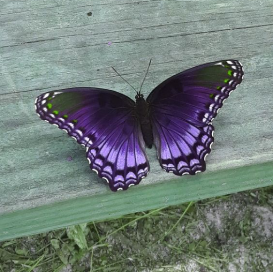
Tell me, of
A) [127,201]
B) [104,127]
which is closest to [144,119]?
[104,127]

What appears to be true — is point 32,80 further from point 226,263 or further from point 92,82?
point 226,263

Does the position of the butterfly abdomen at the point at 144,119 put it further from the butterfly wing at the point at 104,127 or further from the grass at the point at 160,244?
the grass at the point at 160,244

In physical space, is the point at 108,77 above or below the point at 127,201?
above

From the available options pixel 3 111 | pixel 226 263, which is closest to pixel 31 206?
pixel 3 111

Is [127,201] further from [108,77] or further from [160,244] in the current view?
[160,244]

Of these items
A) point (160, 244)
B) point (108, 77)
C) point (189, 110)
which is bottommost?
point (160, 244)

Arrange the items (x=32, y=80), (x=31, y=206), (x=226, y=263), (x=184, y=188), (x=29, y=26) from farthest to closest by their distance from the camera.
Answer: (x=226, y=263) → (x=29, y=26) → (x=32, y=80) → (x=184, y=188) → (x=31, y=206)
